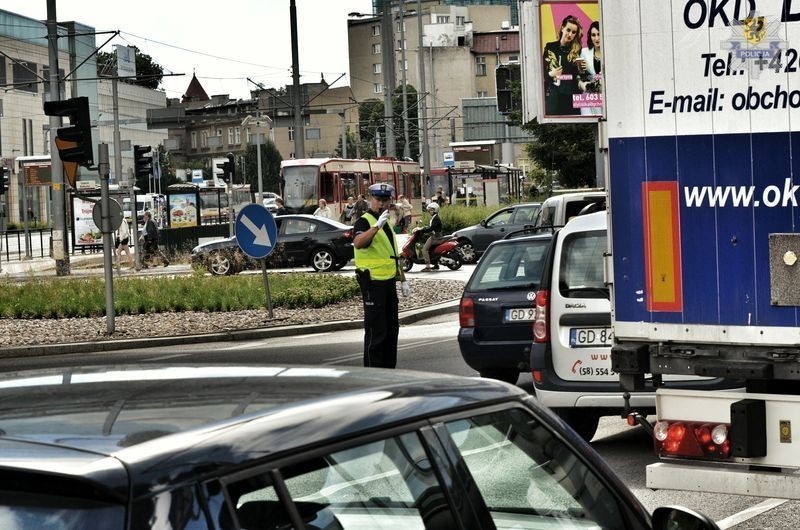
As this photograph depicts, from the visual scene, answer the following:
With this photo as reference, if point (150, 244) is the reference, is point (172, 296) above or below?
below

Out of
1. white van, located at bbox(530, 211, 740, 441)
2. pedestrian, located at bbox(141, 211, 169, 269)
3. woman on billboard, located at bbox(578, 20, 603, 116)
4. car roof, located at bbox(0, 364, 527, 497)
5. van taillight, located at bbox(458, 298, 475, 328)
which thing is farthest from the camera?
pedestrian, located at bbox(141, 211, 169, 269)

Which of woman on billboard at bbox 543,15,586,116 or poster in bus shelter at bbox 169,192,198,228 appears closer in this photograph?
woman on billboard at bbox 543,15,586,116

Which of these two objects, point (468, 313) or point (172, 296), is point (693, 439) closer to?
point (468, 313)

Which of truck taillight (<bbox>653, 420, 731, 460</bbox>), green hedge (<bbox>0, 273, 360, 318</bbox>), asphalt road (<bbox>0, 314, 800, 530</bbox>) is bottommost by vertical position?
asphalt road (<bbox>0, 314, 800, 530</bbox>)

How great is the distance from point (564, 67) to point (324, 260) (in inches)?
687

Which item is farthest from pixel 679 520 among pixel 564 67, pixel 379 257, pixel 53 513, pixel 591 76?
pixel 564 67

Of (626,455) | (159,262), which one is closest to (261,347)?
(626,455)

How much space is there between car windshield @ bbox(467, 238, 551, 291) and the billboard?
2.61m

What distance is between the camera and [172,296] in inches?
986

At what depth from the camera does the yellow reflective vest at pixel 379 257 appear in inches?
519

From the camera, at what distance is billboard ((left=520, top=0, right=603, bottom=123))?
15.5 m

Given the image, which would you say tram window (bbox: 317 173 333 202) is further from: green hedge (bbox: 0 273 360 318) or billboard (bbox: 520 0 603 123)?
billboard (bbox: 520 0 603 123)

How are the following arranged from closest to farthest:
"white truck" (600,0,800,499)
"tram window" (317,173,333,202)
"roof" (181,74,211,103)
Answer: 1. "white truck" (600,0,800,499)
2. "tram window" (317,173,333,202)
3. "roof" (181,74,211,103)

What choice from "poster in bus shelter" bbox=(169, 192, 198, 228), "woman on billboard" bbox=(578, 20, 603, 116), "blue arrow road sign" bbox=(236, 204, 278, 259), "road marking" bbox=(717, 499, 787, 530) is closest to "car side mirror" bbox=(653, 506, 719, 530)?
"road marking" bbox=(717, 499, 787, 530)
